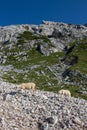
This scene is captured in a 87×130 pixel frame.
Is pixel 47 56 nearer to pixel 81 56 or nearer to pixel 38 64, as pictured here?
pixel 81 56

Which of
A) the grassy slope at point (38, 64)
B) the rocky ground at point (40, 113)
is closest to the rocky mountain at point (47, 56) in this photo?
the grassy slope at point (38, 64)

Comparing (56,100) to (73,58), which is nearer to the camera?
(56,100)

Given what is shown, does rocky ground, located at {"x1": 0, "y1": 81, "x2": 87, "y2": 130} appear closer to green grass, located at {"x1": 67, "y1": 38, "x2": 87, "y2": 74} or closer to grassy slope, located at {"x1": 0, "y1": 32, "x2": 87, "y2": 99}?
grassy slope, located at {"x1": 0, "y1": 32, "x2": 87, "y2": 99}

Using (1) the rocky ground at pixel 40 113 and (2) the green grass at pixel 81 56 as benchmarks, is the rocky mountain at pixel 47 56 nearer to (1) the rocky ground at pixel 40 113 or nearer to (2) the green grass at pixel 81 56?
(2) the green grass at pixel 81 56

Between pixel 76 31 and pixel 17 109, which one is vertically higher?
pixel 76 31

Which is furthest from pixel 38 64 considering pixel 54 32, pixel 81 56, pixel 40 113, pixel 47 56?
pixel 40 113

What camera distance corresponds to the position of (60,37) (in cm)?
15350

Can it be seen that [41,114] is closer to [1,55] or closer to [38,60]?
Result: [38,60]

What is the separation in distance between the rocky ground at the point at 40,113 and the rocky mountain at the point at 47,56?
3732cm

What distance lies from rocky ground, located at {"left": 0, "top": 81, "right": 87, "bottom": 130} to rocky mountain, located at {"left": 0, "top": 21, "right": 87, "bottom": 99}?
37319mm

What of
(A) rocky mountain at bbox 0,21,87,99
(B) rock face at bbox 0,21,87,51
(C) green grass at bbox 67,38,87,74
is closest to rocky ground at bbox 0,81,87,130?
(A) rocky mountain at bbox 0,21,87,99

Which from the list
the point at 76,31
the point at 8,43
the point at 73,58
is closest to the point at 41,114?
the point at 73,58

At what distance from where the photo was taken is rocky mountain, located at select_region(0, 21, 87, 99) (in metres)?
79.3

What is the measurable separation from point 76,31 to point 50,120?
483ft
